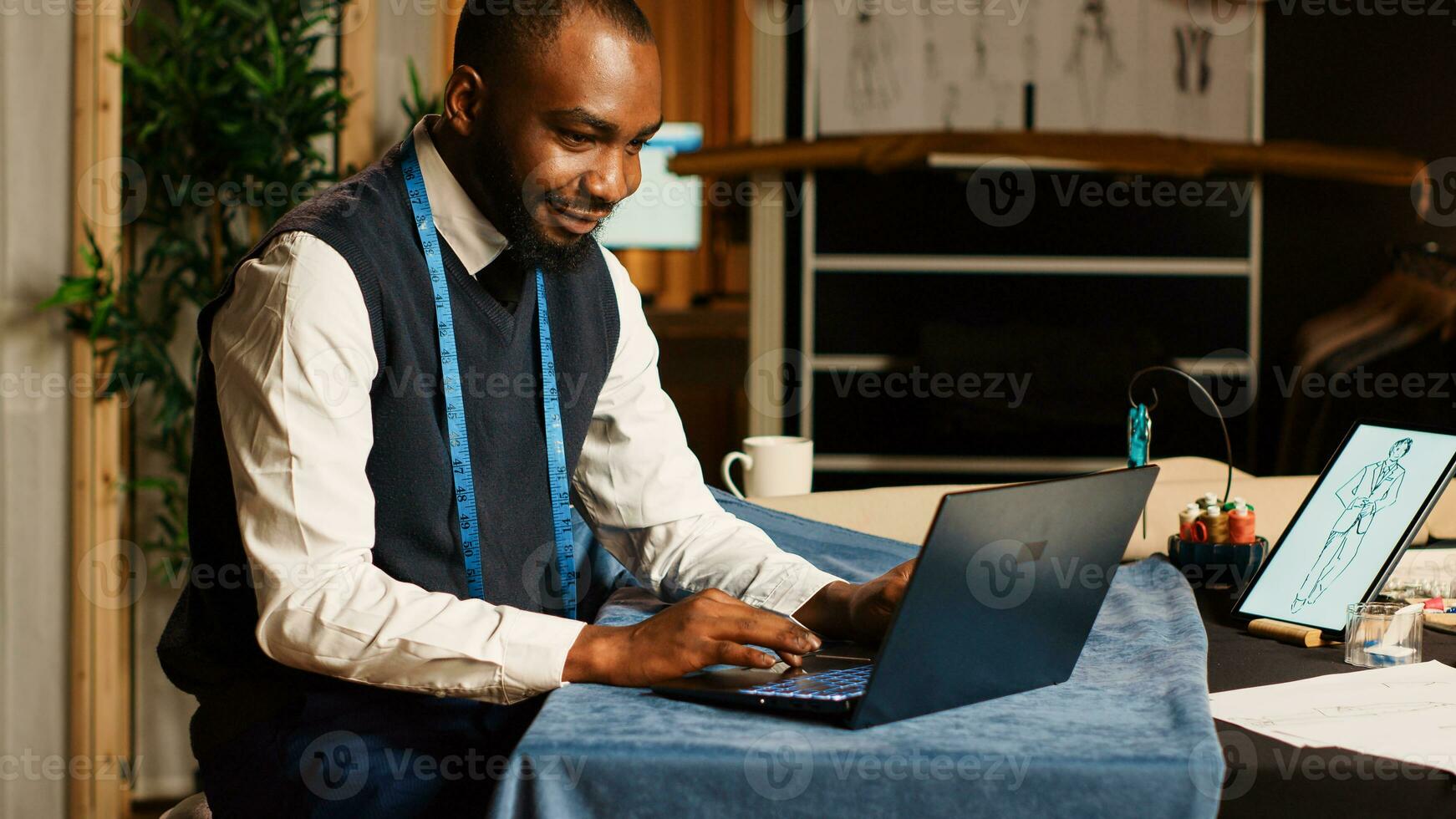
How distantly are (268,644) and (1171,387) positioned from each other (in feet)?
10.2

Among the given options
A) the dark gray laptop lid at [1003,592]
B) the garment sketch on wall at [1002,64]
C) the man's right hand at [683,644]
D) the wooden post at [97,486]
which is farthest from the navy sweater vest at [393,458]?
the garment sketch on wall at [1002,64]

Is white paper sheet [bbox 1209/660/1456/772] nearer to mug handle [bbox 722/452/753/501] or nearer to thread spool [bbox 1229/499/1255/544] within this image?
thread spool [bbox 1229/499/1255/544]

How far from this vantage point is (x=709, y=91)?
20.3ft

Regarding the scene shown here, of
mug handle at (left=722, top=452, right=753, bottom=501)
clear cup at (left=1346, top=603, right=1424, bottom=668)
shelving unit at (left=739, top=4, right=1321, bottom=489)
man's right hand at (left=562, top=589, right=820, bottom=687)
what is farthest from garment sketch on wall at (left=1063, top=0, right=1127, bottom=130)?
man's right hand at (left=562, top=589, right=820, bottom=687)

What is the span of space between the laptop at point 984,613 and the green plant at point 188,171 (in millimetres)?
2151

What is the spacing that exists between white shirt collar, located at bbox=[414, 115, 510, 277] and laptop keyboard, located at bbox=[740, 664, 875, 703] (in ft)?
2.05

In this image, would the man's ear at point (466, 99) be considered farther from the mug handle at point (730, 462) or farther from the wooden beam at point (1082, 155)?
the wooden beam at point (1082, 155)

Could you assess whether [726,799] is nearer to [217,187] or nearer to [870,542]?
[870,542]

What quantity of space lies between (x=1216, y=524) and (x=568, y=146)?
0.90 meters

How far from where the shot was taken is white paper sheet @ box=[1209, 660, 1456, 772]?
40.9 inches

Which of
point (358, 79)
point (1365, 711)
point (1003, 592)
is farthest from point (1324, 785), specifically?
point (358, 79)

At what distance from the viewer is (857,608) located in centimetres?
135

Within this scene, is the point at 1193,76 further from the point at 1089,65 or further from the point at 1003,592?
the point at 1003,592

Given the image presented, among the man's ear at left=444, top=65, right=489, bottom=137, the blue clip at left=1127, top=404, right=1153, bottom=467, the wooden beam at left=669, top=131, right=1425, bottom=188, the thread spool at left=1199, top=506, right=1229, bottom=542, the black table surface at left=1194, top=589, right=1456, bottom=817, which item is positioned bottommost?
the black table surface at left=1194, top=589, right=1456, bottom=817
